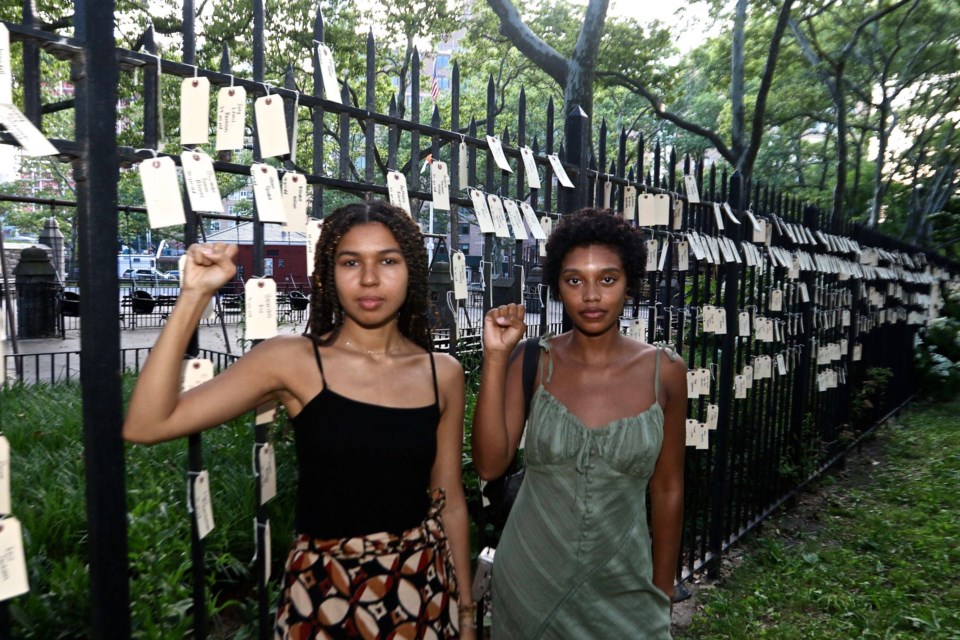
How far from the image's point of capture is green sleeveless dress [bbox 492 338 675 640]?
2.24m

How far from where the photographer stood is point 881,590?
4.69 metres

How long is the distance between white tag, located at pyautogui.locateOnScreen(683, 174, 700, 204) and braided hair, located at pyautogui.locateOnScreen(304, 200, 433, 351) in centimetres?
250

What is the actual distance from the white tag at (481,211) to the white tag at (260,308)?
996mm

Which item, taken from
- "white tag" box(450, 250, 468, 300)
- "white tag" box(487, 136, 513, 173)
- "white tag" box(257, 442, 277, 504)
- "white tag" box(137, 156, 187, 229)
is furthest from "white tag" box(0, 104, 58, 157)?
"white tag" box(487, 136, 513, 173)

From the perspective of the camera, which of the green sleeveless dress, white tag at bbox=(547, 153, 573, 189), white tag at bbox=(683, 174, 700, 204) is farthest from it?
white tag at bbox=(683, 174, 700, 204)

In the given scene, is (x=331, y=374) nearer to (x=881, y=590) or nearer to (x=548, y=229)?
(x=548, y=229)

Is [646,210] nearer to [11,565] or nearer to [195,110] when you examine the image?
[195,110]

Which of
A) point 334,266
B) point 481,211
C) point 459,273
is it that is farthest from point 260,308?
point 481,211

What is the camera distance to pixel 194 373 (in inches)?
70.7

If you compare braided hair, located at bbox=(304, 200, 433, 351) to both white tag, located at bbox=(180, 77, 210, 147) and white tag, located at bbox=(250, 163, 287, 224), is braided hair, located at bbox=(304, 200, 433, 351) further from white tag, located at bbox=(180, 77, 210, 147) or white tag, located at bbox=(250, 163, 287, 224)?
white tag, located at bbox=(180, 77, 210, 147)

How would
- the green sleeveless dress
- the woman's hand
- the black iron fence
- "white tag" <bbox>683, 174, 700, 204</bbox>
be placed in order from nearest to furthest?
the black iron fence
the woman's hand
the green sleeveless dress
"white tag" <bbox>683, 174, 700, 204</bbox>

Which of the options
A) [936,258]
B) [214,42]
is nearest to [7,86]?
[214,42]

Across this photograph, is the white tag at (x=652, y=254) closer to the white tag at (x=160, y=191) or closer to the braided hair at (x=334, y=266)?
the braided hair at (x=334, y=266)

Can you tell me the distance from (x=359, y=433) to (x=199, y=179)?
0.77 metres
